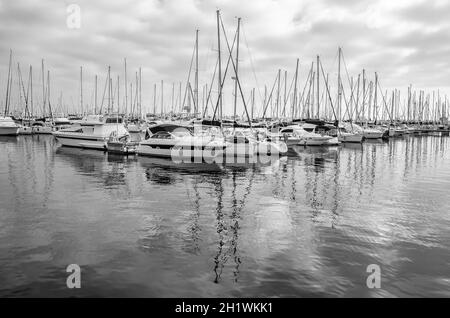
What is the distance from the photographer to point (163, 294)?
8039mm

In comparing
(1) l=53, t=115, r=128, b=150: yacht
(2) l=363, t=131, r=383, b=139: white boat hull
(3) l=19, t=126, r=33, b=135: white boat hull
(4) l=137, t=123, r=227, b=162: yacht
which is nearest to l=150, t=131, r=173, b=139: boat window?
(4) l=137, t=123, r=227, b=162: yacht

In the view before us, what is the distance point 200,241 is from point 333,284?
4.27 meters

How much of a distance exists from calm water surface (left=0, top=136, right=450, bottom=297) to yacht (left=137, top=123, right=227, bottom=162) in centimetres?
858

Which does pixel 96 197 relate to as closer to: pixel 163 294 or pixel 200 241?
pixel 200 241

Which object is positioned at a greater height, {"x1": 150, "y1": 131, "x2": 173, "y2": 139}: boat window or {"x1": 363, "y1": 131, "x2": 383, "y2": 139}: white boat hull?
{"x1": 363, "y1": 131, "x2": 383, "y2": 139}: white boat hull

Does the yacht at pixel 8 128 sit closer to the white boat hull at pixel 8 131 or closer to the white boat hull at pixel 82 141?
the white boat hull at pixel 8 131

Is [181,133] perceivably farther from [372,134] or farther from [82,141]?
[372,134]

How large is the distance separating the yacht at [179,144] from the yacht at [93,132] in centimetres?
757

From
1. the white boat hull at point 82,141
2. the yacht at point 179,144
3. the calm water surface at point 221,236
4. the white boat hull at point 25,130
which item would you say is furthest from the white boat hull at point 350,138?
the white boat hull at point 25,130

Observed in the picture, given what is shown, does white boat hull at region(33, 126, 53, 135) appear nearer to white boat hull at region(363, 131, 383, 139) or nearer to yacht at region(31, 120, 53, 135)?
yacht at region(31, 120, 53, 135)

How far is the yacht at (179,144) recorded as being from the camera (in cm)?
3216

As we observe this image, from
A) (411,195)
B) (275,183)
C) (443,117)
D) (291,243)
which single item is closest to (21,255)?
(291,243)

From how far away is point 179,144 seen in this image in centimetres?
3334

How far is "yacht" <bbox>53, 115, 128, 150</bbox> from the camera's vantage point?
1657 inches
